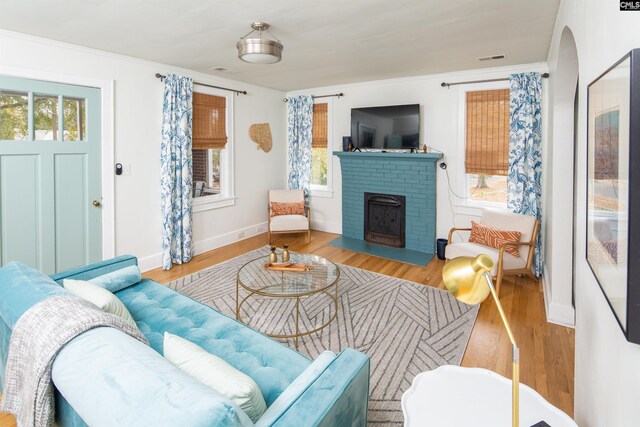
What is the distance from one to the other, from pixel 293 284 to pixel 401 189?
9.03 feet

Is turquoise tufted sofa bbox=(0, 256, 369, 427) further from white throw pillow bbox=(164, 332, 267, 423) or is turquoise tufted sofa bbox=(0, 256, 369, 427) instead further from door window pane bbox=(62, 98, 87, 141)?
door window pane bbox=(62, 98, 87, 141)

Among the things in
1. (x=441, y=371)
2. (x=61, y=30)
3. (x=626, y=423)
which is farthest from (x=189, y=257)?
(x=626, y=423)

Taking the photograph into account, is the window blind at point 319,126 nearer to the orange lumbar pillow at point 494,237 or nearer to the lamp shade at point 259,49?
the orange lumbar pillow at point 494,237

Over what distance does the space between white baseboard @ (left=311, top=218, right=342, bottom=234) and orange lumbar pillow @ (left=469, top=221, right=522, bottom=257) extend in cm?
246

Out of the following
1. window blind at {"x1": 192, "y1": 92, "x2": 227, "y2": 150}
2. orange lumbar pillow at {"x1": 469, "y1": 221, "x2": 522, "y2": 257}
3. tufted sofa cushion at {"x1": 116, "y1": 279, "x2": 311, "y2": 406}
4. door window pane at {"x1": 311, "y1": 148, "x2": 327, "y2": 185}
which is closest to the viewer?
tufted sofa cushion at {"x1": 116, "y1": 279, "x2": 311, "y2": 406}

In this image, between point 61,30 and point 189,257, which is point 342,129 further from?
point 61,30

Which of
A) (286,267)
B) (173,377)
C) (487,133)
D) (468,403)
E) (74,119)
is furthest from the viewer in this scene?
(487,133)

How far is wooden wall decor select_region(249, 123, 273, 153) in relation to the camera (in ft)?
18.9

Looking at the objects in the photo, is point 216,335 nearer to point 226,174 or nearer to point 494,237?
point 494,237

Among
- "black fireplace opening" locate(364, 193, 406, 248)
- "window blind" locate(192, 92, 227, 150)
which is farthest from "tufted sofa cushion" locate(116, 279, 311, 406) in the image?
"black fireplace opening" locate(364, 193, 406, 248)

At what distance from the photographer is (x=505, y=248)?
381cm

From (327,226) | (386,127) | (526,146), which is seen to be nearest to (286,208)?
(327,226)

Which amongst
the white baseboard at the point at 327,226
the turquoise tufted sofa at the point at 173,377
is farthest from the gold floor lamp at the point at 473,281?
the white baseboard at the point at 327,226

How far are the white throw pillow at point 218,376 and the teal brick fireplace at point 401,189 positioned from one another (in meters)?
3.71
